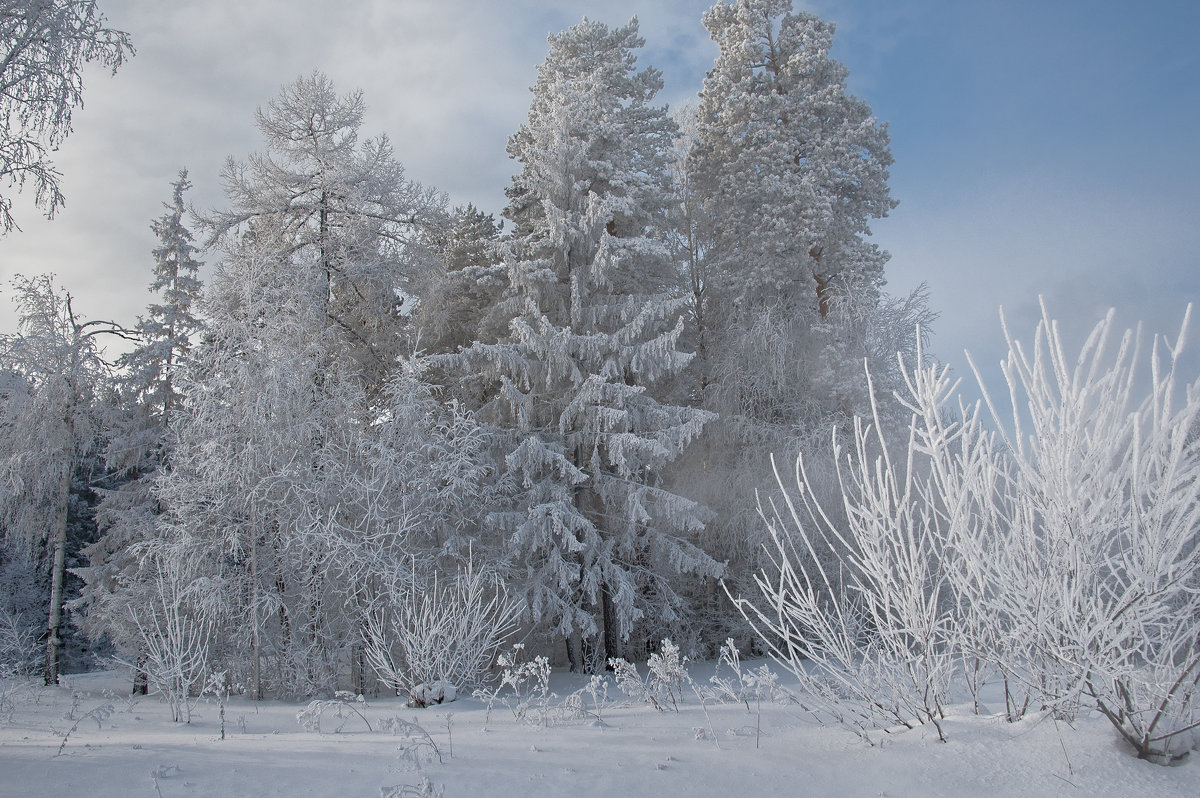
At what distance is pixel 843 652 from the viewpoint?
4941 mm

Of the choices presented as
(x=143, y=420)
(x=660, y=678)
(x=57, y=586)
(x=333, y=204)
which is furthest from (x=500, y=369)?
(x=57, y=586)

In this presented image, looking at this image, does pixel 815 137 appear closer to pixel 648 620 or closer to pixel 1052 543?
pixel 648 620

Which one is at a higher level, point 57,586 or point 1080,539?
point 1080,539

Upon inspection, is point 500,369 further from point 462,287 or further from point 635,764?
point 635,764

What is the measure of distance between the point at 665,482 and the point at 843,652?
11764 mm

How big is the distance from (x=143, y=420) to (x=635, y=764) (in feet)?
55.8

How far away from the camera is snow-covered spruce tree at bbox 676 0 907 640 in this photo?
15758mm

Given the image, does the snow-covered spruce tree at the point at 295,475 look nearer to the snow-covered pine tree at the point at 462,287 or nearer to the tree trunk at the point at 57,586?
the snow-covered pine tree at the point at 462,287

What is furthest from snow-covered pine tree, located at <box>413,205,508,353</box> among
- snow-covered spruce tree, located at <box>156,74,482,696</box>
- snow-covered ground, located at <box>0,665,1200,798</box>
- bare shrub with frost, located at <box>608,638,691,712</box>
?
snow-covered ground, located at <box>0,665,1200,798</box>

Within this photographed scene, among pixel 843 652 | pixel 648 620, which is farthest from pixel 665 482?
pixel 843 652

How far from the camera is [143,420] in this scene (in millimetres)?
17453

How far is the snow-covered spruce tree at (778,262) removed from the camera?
15.8m

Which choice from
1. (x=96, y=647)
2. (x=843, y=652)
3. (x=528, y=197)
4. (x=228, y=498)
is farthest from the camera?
(x=96, y=647)

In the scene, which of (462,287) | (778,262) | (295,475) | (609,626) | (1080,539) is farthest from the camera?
(462,287)
